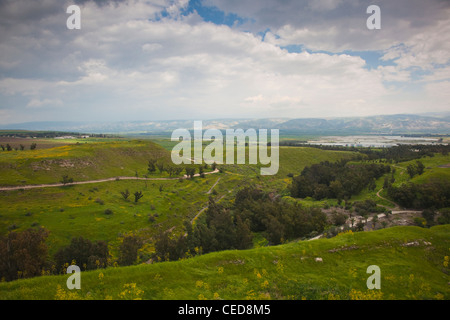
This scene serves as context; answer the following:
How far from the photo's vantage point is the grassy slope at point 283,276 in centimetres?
1744

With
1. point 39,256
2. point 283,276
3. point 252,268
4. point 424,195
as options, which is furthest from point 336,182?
point 39,256

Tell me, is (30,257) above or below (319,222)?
above

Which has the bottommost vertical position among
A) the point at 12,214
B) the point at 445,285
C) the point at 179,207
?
the point at 179,207

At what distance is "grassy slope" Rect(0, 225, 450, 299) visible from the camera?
17.4 m

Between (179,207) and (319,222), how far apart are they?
49.4 metres

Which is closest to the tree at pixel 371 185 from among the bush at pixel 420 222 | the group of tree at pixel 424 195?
the group of tree at pixel 424 195

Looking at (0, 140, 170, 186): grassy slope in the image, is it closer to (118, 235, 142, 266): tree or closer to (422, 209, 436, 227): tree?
(118, 235, 142, 266): tree

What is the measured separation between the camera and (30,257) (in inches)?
1257

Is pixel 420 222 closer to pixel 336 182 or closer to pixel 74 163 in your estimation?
pixel 336 182

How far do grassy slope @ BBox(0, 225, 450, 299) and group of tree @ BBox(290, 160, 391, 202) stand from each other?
60.3 metres

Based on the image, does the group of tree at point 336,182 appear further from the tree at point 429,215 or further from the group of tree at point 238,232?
the group of tree at point 238,232
